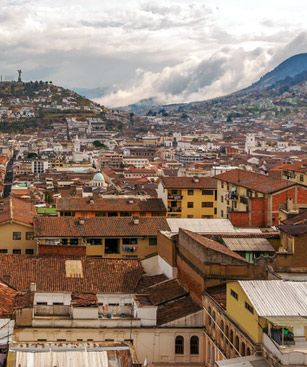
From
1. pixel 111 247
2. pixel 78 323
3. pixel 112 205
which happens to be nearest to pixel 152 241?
pixel 111 247

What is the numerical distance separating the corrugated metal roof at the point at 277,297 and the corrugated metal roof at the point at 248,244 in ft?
30.4

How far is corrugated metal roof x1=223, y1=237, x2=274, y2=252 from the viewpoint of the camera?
35281mm

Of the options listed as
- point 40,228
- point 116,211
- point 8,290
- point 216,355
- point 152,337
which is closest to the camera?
point 216,355

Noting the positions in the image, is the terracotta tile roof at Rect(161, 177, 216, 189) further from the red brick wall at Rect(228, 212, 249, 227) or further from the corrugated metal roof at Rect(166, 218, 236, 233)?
the corrugated metal roof at Rect(166, 218, 236, 233)

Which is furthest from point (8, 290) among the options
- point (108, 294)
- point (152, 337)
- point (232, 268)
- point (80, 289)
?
point (232, 268)

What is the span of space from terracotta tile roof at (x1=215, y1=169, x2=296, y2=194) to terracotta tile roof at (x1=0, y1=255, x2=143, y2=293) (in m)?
12.4

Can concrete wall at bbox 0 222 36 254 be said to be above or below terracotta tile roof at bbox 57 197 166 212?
below

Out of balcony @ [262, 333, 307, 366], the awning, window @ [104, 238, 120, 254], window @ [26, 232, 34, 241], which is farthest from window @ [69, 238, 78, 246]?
balcony @ [262, 333, 307, 366]

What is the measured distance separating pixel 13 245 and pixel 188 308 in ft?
59.0

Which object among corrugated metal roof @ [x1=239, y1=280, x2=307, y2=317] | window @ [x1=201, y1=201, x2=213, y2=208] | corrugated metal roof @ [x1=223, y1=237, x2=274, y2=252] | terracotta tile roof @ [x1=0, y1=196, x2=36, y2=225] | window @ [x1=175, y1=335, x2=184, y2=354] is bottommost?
window @ [x1=175, y1=335, x2=184, y2=354]

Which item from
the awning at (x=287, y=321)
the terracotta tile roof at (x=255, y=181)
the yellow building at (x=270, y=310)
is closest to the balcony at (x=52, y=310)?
the yellow building at (x=270, y=310)

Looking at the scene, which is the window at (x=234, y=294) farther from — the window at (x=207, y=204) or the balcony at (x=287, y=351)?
the window at (x=207, y=204)

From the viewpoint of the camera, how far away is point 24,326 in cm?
2958

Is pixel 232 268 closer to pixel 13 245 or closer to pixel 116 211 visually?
pixel 13 245
